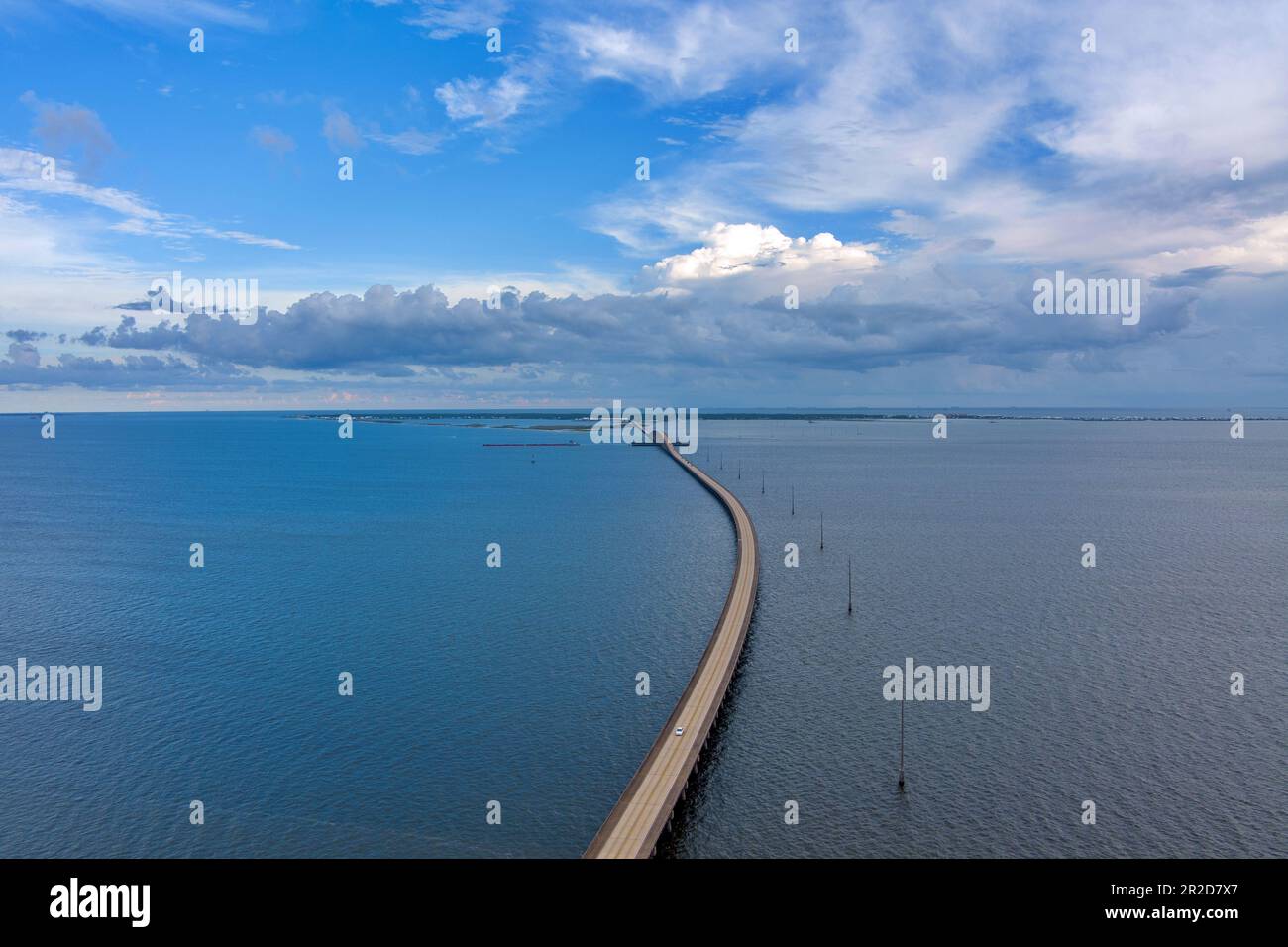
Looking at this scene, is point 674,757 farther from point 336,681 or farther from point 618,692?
point 336,681

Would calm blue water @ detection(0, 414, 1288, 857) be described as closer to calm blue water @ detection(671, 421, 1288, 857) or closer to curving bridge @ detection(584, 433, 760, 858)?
calm blue water @ detection(671, 421, 1288, 857)

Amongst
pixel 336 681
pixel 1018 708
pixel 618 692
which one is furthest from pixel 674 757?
pixel 336 681

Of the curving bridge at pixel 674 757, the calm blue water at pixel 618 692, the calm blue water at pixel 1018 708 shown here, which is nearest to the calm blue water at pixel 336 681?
the calm blue water at pixel 618 692

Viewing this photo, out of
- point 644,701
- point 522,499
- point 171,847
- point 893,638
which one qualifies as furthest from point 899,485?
point 171,847

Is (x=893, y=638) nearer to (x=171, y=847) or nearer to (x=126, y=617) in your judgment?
(x=171, y=847)

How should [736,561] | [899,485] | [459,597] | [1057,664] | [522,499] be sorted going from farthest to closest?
[899,485] → [522,499] → [736,561] → [459,597] → [1057,664]

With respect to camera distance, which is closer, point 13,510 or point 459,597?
point 459,597
